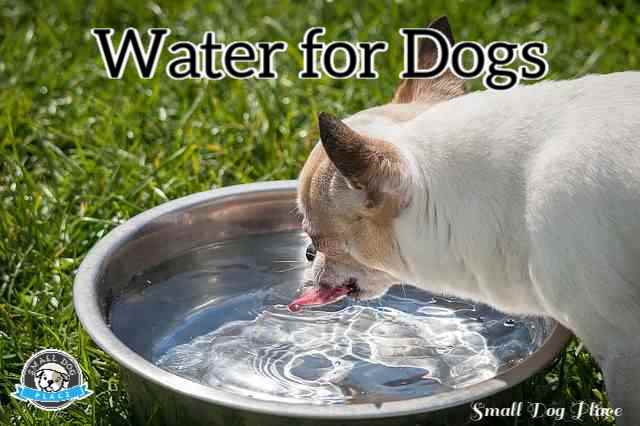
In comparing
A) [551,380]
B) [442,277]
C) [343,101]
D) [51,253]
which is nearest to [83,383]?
[51,253]

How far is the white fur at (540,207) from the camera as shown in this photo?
288 cm

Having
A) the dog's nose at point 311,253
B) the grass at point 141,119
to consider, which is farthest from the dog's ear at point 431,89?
the grass at point 141,119

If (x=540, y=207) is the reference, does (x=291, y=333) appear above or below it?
below

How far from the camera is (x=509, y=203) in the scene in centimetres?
300

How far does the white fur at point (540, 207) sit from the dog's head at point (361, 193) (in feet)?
0.14

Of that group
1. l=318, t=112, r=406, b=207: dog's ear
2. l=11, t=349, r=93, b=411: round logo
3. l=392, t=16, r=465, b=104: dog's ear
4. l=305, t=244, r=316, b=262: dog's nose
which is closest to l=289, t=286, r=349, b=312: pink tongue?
l=305, t=244, r=316, b=262: dog's nose

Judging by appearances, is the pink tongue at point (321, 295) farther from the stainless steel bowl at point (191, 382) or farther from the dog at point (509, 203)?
the stainless steel bowl at point (191, 382)

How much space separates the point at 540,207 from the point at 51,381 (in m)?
1.79

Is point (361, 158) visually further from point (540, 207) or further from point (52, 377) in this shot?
point (52, 377)

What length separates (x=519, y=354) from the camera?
3670 mm

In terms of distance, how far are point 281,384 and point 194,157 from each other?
6.00 ft

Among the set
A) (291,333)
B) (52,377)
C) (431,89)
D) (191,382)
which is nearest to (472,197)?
(431,89)

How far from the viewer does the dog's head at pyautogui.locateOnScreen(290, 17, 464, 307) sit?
2.90 meters

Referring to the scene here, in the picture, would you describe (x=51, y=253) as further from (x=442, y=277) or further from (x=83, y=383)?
(x=442, y=277)
